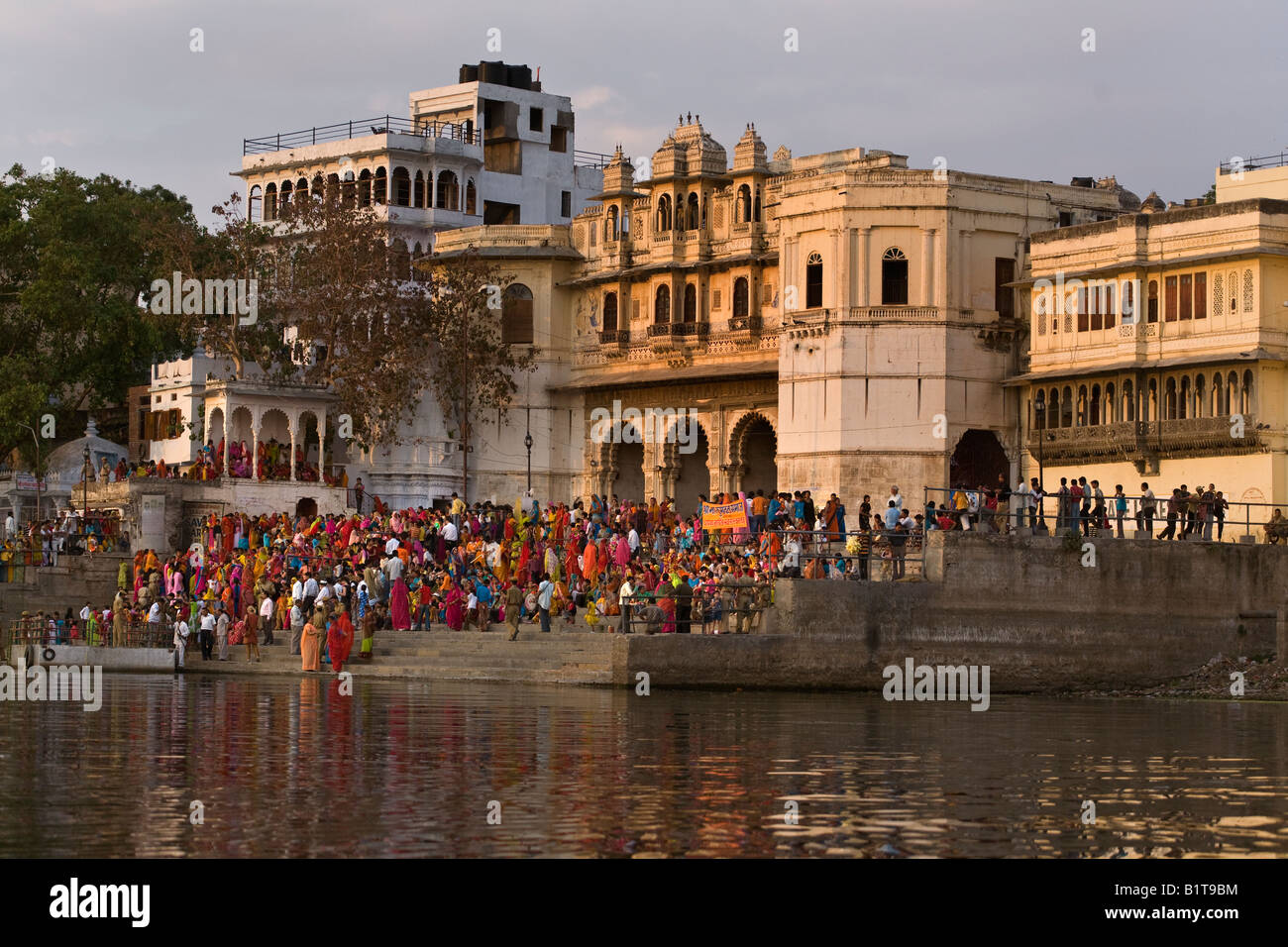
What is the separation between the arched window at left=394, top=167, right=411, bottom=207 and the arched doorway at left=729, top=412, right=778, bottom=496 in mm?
20474

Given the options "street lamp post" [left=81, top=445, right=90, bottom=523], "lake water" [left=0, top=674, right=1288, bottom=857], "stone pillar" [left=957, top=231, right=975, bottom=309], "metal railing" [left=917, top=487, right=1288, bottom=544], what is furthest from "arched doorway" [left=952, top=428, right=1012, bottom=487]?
"street lamp post" [left=81, top=445, right=90, bottom=523]

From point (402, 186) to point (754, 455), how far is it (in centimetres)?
2101

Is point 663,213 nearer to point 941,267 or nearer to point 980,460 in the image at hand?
point 941,267

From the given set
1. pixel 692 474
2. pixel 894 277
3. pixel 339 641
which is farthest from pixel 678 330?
pixel 339 641

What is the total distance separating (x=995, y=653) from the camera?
38875 mm

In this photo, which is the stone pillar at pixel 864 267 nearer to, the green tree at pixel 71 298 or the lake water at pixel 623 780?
the lake water at pixel 623 780

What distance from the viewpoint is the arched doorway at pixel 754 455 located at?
56000 millimetres

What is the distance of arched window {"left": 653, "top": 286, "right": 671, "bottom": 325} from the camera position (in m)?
58.3

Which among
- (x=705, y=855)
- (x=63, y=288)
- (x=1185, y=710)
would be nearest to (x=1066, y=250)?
(x=1185, y=710)

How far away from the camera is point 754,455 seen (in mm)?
57719

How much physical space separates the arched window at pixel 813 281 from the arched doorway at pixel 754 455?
17.4 ft

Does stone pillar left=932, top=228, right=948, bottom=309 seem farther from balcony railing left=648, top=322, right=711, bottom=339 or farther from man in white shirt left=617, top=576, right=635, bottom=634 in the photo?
man in white shirt left=617, top=576, right=635, bottom=634
